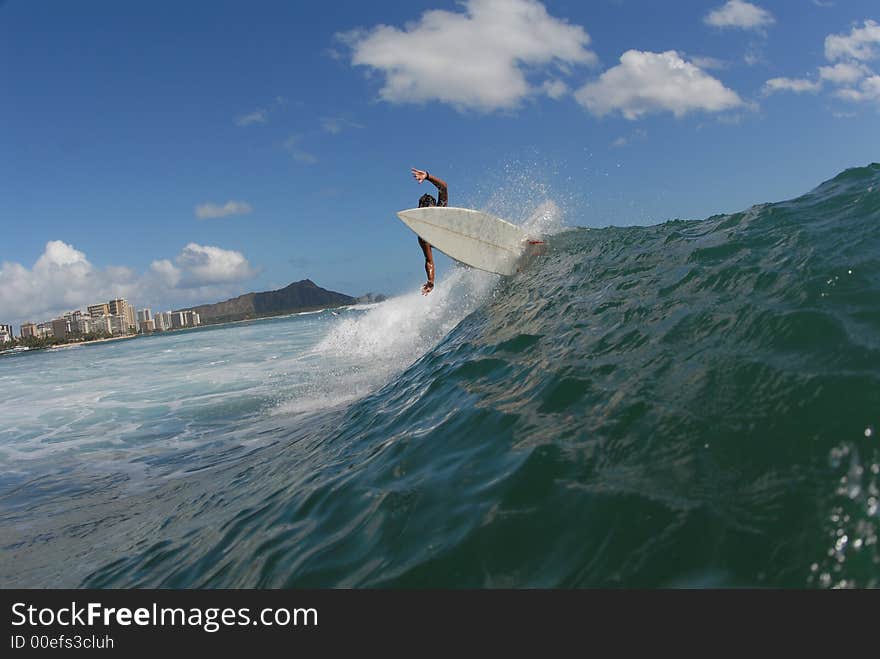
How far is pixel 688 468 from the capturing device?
117 inches

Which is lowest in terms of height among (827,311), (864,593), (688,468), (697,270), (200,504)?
(200,504)

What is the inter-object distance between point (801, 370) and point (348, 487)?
350 centimetres

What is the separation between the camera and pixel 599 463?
3.32m

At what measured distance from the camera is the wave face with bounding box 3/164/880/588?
8.11 feet

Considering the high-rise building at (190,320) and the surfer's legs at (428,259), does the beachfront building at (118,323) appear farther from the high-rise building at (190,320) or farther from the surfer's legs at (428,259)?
the surfer's legs at (428,259)

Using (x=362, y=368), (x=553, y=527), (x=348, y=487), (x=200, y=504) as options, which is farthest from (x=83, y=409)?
(x=553, y=527)

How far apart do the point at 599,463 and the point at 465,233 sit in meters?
10.4

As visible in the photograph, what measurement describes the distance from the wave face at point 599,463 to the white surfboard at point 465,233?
489cm

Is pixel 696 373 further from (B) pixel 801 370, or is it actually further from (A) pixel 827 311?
(A) pixel 827 311

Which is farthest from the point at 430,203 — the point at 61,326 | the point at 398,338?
the point at 61,326

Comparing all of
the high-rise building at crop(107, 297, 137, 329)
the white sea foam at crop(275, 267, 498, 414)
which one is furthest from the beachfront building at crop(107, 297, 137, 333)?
the white sea foam at crop(275, 267, 498, 414)

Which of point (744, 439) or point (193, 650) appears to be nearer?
point (193, 650)

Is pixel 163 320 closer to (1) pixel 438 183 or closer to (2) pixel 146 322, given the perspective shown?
(2) pixel 146 322

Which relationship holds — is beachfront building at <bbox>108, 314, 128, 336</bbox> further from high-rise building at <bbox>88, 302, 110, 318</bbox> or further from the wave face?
the wave face
